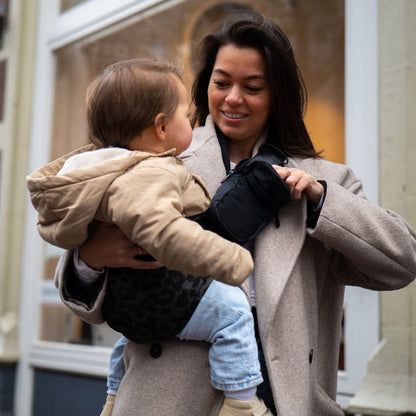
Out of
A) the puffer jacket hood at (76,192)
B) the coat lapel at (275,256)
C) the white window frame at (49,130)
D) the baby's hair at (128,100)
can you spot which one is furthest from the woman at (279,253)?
the white window frame at (49,130)

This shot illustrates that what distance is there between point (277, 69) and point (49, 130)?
3.89 m

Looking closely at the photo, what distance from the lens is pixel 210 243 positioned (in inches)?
58.9

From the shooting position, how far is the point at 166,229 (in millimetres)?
1473

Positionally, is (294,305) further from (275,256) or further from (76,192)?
(76,192)

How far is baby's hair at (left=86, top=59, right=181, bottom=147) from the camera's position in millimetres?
1662

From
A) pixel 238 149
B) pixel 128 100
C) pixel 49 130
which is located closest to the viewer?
pixel 128 100

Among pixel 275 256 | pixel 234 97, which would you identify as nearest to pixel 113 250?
pixel 275 256

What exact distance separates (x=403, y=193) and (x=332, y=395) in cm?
134

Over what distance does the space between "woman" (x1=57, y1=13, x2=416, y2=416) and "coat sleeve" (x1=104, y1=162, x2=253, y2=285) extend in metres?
0.20

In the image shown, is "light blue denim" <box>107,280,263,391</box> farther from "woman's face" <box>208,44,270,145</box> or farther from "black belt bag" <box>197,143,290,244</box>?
"woman's face" <box>208,44,270,145</box>

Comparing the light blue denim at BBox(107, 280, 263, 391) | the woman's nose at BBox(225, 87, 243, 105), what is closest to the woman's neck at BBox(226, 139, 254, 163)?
the woman's nose at BBox(225, 87, 243, 105)

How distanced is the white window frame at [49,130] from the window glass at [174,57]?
9cm

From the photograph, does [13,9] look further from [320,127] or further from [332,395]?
[332,395]

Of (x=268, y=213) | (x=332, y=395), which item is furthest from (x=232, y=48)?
(x=332, y=395)
